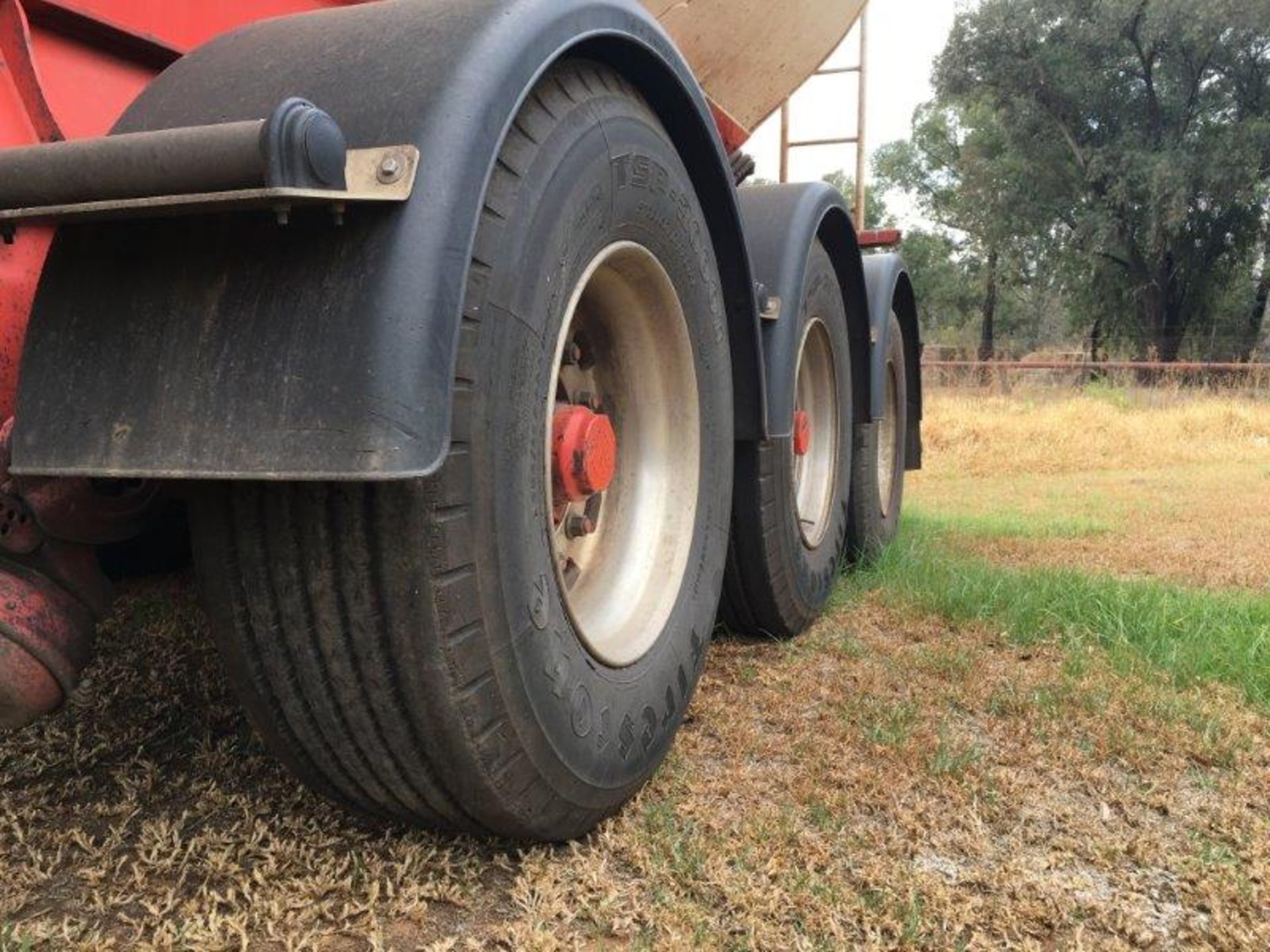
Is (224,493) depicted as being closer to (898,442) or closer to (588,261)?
(588,261)

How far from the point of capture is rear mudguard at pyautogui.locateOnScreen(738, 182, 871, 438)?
267 centimetres

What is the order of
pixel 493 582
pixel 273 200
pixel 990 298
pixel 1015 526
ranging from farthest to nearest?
pixel 990 298, pixel 1015 526, pixel 493 582, pixel 273 200

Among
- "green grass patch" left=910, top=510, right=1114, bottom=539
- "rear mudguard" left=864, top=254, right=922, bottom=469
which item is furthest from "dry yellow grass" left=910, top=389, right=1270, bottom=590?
"rear mudguard" left=864, top=254, right=922, bottom=469

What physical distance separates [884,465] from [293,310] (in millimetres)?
3718

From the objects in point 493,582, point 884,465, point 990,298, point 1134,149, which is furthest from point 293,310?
point 990,298

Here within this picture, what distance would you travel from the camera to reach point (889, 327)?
13.2 ft

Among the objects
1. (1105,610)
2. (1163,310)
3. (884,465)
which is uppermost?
(1163,310)

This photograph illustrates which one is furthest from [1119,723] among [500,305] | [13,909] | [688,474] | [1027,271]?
[1027,271]

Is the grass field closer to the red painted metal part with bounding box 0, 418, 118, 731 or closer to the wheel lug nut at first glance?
the red painted metal part with bounding box 0, 418, 118, 731

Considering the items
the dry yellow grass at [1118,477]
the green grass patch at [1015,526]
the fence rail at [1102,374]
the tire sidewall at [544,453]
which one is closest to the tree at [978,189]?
the fence rail at [1102,374]

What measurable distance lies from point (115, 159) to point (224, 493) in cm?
45

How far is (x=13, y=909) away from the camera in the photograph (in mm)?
1523

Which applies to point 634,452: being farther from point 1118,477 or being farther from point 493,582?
point 1118,477

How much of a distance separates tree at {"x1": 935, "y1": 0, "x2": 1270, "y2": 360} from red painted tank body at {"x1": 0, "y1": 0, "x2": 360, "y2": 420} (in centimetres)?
2579
